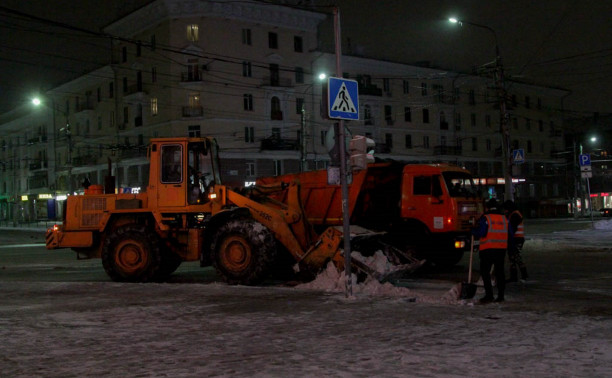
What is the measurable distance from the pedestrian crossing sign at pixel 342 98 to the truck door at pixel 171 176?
14.5ft

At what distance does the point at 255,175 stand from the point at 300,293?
41.8 metres

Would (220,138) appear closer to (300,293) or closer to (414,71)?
(414,71)

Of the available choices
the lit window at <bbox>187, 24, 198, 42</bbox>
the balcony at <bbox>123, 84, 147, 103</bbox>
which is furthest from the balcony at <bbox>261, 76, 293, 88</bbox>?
the balcony at <bbox>123, 84, 147, 103</bbox>

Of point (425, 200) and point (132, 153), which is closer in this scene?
point (425, 200)

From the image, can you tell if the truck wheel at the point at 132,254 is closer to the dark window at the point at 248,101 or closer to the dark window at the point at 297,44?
the dark window at the point at 248,101

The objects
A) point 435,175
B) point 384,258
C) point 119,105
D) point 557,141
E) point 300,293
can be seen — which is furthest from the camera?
point 557,141

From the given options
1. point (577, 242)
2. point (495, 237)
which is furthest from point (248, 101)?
point (495, 237)

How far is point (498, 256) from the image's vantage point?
10.2 metres

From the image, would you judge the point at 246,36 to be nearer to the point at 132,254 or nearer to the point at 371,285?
the point at 132,254

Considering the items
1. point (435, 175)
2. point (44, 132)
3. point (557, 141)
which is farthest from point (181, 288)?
point (557, 141)

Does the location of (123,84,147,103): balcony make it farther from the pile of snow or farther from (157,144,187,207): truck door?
the pile of snow

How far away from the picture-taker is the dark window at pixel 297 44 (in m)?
Result: 54.6

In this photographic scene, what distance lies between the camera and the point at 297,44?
5488cm

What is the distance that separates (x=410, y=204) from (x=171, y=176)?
642cm
